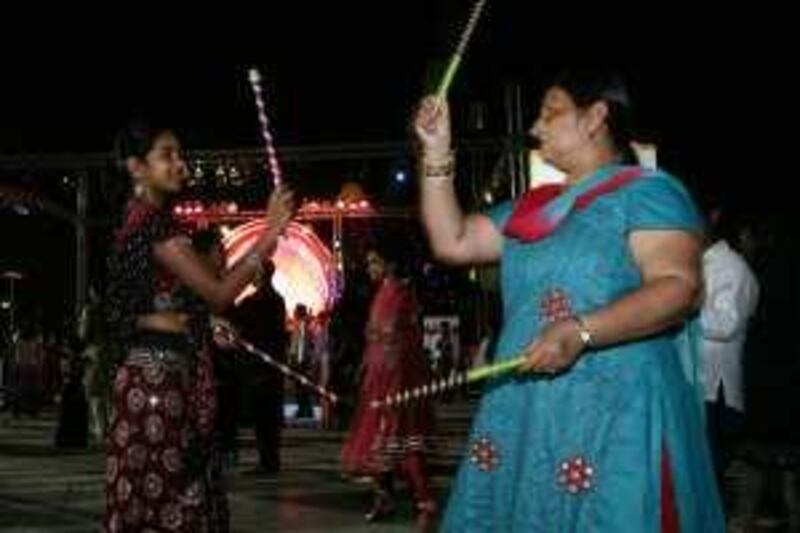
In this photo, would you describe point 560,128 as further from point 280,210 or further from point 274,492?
point 274,492

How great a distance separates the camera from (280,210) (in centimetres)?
536

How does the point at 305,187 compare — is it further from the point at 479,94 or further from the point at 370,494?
the point at 370,494

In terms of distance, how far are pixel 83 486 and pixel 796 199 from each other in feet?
73.0

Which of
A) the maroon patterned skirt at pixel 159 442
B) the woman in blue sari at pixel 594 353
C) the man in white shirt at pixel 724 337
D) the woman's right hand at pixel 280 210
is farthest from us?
the man in white shirt at pixel 724 337

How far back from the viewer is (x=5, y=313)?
4400 centimetres

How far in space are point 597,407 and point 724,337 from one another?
490 cm

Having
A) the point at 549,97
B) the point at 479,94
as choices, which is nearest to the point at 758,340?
the point at 549,97

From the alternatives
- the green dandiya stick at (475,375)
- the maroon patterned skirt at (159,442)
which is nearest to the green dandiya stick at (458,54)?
the green dandiya stick at (475,375)

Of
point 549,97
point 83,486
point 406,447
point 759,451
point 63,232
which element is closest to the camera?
point 549,97

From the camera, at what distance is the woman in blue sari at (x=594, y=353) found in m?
3.67

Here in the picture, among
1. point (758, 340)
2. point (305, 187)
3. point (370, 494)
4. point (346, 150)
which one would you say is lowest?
point (370, 494)

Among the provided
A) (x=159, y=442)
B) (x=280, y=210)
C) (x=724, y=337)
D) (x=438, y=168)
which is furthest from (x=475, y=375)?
(x=724, y=337)

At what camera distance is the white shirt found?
8.45 m

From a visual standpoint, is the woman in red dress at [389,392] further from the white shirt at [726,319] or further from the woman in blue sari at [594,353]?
the woman in blue sari at [594,353]
